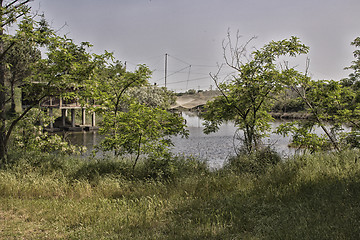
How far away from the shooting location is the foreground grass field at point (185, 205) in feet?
10.7

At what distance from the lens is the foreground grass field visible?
3.27m

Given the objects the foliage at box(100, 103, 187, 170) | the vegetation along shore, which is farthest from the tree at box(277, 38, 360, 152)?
the foliage at box(100, 103, 187, 170)

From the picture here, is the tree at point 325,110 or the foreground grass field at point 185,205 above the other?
the tree at point 325,110

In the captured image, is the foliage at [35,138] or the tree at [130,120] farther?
the foliage at [35,138]

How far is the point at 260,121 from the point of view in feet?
26.5

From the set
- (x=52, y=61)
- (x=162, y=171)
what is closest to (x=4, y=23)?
(x=52, y=61)

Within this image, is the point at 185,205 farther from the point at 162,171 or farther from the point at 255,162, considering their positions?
the point at 255,162

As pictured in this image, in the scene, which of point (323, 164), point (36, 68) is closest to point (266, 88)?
point (323, 164)

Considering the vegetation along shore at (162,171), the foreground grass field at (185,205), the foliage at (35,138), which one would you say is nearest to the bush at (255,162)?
the vegetation along shore at (162,171)

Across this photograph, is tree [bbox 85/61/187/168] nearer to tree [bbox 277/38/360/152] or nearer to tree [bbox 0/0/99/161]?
tree [bbox 0/0/99/161]

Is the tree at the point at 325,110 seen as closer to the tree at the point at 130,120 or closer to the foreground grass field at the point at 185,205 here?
the foreground grass field at the point at 185,205

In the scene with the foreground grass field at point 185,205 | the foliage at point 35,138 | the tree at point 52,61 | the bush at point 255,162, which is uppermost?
the tree at point 52,61

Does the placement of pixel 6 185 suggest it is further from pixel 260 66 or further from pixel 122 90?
pixel 260 66

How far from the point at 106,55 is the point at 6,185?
11.3 feet
